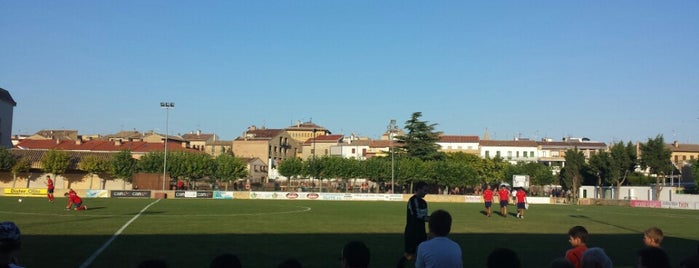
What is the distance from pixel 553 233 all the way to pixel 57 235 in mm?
17920

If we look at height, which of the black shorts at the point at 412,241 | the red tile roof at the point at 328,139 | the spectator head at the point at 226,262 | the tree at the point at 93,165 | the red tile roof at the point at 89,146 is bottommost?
the black shorts at the point at 412,241

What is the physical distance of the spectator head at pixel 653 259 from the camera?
20.8 ft

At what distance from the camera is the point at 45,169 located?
78250 millimetres

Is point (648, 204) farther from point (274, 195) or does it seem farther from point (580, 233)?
point (580, 233)

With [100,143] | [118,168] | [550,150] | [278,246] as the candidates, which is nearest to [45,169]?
[118,168]

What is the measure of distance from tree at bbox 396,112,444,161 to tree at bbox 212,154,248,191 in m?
29.5

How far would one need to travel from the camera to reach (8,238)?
17.3 feet

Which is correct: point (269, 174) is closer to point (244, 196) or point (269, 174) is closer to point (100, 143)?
point (100, 143)

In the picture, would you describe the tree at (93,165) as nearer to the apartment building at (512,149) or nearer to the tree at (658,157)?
the tree at (658,157)

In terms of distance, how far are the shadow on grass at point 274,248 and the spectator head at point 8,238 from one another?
832cm

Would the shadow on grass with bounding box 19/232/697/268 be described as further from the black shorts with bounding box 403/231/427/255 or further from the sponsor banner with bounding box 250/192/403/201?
the sponsor banner with bounding box 250/192/403/201

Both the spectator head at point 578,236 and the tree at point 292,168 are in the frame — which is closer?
the spectator head at point 578,236

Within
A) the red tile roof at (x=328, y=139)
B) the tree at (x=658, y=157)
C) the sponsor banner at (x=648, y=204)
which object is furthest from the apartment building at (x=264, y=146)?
the sponsor banner at (x=648, y=204)

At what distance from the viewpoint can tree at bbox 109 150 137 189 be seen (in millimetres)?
82062
